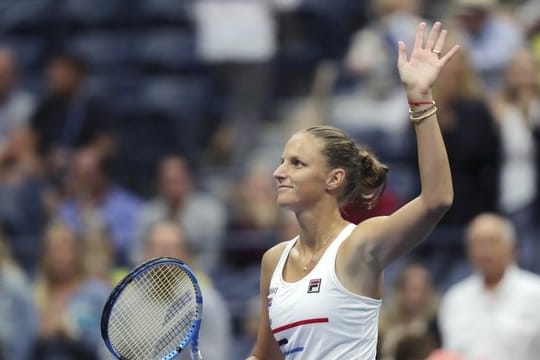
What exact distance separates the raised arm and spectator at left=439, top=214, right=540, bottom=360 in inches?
115

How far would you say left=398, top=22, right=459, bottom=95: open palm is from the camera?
5156 millimetres

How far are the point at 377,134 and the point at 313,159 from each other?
5338 mm

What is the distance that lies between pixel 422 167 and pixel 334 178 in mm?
552

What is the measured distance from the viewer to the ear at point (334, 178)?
18.4ft

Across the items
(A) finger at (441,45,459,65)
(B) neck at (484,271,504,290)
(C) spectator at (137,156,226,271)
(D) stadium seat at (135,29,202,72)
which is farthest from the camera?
(D) stadium seat at (135,29,202,72)

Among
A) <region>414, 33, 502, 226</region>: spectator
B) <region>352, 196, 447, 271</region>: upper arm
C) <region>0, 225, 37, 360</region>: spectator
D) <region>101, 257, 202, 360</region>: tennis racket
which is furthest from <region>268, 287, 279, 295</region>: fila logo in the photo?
<region>0, 225, 37, 360</region>: spectator

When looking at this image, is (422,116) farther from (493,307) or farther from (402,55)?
(493,307)

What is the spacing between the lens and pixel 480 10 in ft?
34.5

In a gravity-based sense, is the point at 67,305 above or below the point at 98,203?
below

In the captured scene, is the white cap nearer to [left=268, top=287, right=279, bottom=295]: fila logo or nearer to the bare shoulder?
the bare shoulder

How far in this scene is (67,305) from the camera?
9.70 meters

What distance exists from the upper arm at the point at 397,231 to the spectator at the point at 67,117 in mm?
6044

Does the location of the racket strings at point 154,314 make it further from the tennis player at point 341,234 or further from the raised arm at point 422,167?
the raised arm at point 422,167

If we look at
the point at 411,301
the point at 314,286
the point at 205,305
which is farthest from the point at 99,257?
the point at 314,286
